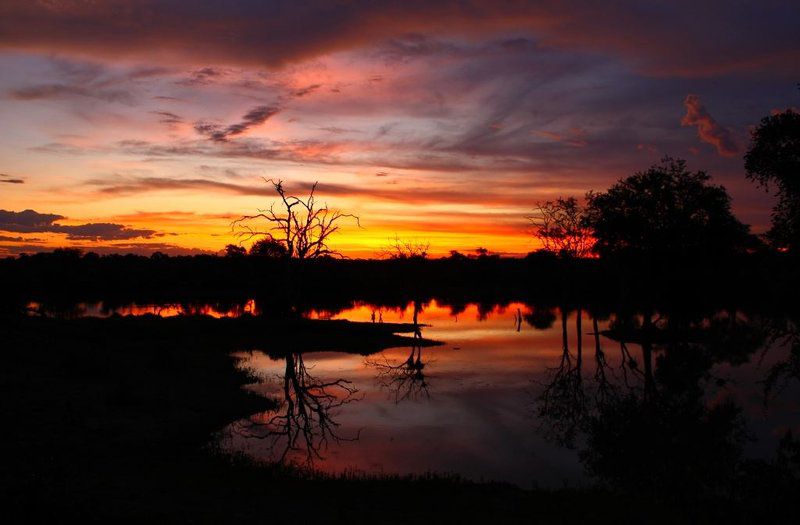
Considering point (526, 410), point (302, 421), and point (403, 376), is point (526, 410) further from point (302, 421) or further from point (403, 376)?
point (302, 421)

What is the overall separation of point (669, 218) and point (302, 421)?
37.4 m

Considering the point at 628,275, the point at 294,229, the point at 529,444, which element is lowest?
the point at 529,444

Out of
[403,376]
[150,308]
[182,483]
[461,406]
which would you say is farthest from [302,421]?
[150,308]

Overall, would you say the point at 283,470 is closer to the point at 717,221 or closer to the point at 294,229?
the point at 294,229

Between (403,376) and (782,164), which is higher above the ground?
(782,164)

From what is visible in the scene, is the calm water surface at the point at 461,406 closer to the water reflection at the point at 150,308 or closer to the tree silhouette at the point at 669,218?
the tree silhouette at the point at 669,218

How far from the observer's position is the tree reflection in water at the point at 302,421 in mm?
19125

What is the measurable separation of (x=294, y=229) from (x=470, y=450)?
2942cm

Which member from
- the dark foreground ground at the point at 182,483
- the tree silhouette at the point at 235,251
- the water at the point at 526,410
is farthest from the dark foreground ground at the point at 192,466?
the tree silhouette at the point at 235,251

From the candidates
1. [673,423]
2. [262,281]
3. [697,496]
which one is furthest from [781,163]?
[262,281]

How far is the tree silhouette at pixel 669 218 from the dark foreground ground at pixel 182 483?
114 feet

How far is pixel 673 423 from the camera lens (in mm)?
22031

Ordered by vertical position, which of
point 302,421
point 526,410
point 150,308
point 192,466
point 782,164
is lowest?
point 526,410

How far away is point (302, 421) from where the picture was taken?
2278 cm
